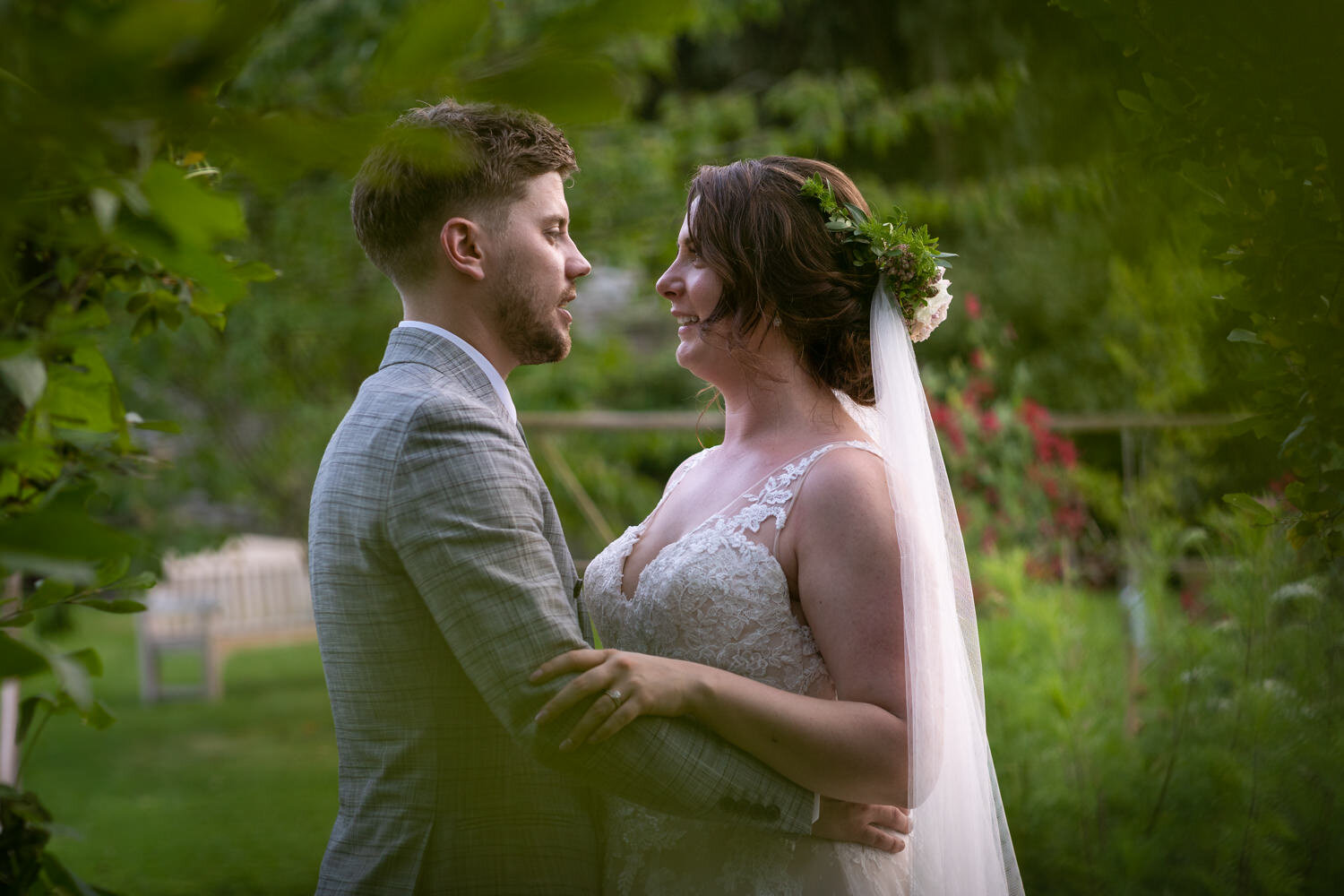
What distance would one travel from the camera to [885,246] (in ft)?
7.87

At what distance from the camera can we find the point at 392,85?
1.53 ft

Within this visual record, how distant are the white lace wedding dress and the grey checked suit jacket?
0.26 metres

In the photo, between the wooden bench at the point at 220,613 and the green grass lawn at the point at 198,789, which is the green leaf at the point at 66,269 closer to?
the green grass lawn at the point at 198,789

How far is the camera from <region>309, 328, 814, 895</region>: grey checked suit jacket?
67.6 inches

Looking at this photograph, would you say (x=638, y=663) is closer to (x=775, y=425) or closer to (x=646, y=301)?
(x=775, y=425)

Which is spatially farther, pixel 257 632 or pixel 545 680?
pixel 257 632

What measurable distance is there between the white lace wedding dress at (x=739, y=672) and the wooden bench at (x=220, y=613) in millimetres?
9105

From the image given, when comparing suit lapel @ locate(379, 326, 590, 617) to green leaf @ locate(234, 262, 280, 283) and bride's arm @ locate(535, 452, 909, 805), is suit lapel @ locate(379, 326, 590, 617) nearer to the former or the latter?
bride's arm @ locate(535, 452, 909, 805)

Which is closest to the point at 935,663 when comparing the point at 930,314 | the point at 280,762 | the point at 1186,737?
the point at 930,314

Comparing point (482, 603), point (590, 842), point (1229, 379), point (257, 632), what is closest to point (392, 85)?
point (482, 603)

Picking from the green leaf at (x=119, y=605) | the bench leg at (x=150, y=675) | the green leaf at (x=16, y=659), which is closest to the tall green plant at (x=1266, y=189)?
the green leaf at (x=16, y=659)

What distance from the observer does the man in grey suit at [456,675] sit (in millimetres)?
1720

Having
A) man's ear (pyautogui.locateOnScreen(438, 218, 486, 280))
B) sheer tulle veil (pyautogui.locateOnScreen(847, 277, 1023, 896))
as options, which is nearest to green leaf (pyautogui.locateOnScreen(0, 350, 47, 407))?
man's ear (pyautogui.locateOnScreen(438, 218, 486, 280))

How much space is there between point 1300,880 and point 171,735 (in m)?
8.51
